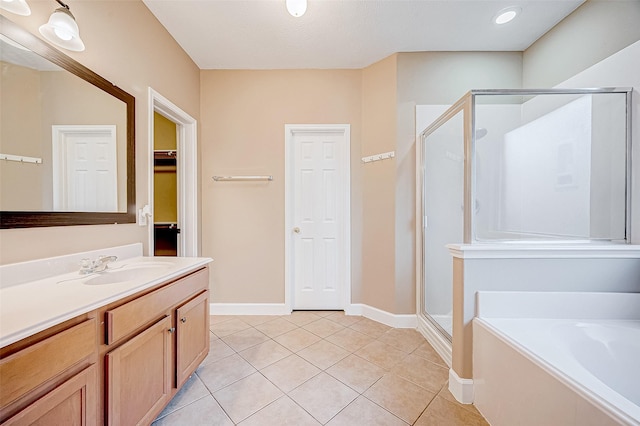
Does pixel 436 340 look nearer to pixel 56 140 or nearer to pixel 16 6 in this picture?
pixel 56 140

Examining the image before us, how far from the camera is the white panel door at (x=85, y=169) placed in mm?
1179

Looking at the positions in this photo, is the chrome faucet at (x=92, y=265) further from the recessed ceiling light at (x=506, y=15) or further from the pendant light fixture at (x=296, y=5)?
the recessed ceiling light at (x=506, y=15)

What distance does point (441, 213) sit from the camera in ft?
6.91

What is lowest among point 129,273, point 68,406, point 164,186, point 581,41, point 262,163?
point 68,406

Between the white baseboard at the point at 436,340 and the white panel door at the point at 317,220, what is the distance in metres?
0.85

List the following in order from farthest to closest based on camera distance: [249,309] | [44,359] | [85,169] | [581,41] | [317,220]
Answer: [317,220], [249,309], [581,41], [85,169], [44,359]

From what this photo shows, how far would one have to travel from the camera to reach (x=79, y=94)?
1265 millimetres

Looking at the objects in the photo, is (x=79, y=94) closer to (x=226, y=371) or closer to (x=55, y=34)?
(x=55, y=34)

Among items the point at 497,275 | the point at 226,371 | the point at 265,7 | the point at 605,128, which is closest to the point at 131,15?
the point at 265,7

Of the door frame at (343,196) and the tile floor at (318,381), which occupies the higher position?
the door frame at (343,196)

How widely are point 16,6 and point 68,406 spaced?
157 cm

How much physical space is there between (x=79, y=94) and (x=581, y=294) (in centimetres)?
301

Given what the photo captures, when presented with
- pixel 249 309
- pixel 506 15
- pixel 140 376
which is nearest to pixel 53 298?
pixel 140 376

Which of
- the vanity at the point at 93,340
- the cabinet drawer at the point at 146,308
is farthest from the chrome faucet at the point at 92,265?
the cabinet drawer at the point at 146,308
